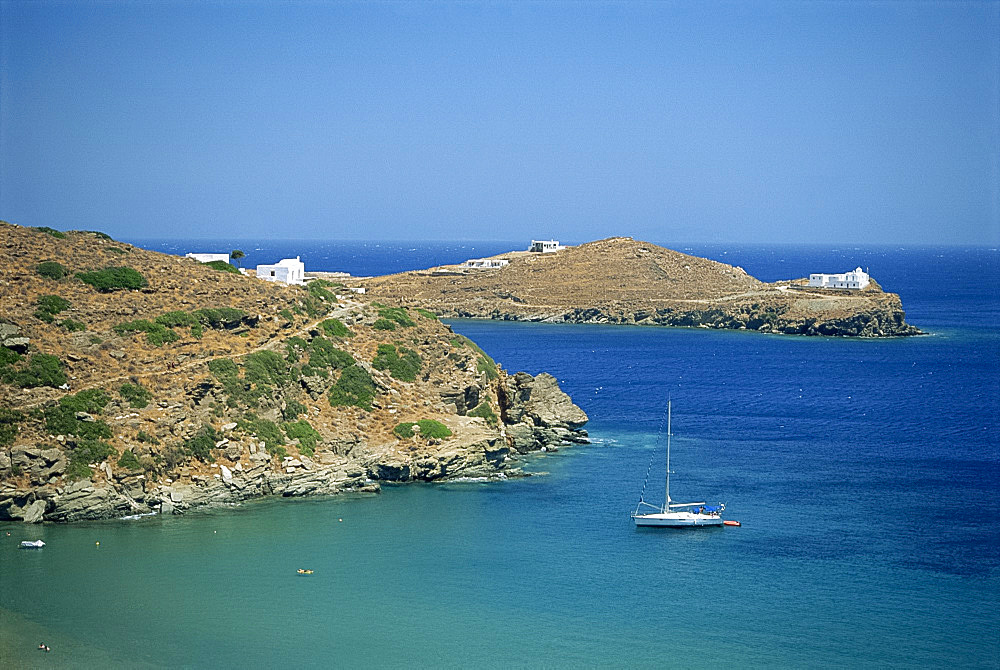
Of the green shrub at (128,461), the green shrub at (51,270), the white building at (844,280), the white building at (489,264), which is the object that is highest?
the white building at (489,264)

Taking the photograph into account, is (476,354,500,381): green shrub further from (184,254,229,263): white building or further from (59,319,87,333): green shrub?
(59,319,87,333): green shrub

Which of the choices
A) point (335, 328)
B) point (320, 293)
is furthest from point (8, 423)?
point (320, 293)

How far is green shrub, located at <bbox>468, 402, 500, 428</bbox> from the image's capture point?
64.5 metres

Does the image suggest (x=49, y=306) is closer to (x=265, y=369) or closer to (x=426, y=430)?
(x=265, y=369)

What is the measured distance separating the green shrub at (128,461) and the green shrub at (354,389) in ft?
40.5

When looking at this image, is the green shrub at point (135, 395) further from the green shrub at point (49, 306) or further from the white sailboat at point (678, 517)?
the white sailboat at point (678, 517)

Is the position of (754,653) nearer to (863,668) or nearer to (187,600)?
(863,668)

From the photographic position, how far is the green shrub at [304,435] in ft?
184

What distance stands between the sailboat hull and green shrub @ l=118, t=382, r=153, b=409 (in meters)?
23.5

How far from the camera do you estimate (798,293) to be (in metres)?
160

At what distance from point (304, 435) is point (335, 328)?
11.7 m

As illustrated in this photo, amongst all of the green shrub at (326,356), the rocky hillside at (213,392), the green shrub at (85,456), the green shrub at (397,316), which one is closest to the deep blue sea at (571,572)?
the rocky hillside at (213,392)

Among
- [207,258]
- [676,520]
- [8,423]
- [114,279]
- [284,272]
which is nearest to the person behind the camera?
[8,423]

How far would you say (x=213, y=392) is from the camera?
56.0 m
